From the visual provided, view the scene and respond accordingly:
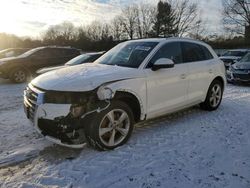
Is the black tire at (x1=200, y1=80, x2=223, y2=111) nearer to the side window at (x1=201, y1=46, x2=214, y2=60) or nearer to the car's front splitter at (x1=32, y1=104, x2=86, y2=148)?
the side window at (x1=201, y1=46, x2=214, y2=60)

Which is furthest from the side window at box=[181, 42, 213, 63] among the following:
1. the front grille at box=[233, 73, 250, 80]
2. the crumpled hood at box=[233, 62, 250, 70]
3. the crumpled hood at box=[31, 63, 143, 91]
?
the crumpled hood at box=[233, 62, 250, 70]

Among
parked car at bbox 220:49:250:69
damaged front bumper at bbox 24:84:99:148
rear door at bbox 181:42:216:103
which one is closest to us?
damaged front bumper at bbox 24:84:99:148

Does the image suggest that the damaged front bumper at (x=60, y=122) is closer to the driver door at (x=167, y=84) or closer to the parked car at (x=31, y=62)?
the driver door at (x=167, y=84)

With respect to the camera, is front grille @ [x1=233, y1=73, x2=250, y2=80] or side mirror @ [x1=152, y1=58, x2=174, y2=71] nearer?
side mirror @ [x1=152, y1=58, x2=174, y2=71]

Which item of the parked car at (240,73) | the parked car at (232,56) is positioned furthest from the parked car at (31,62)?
the parked car at (232,56)

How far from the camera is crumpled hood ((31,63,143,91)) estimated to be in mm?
4641

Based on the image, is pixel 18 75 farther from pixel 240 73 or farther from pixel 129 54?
pixel 240 73

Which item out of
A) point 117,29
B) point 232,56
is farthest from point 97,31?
point 232,56

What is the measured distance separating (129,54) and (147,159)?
7.24 ft

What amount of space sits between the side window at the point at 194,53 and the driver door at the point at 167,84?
0.63 ft

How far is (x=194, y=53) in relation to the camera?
22.3 feet

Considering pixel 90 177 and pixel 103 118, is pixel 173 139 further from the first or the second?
pixel 90 177

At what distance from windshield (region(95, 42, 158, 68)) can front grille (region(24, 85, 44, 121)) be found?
5.12 feet

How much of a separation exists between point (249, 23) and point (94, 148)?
48316mm
